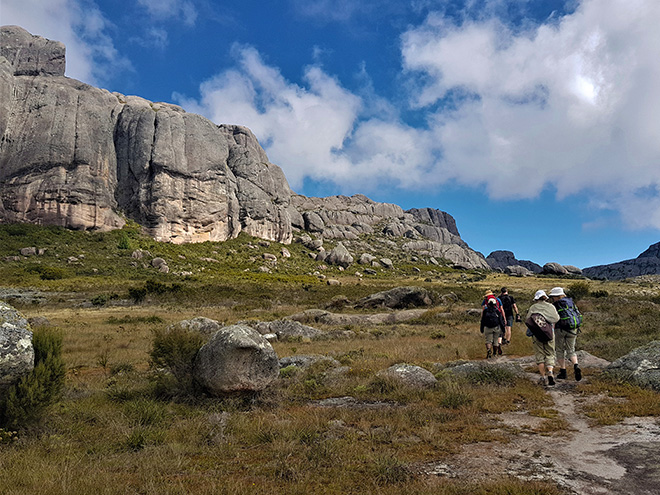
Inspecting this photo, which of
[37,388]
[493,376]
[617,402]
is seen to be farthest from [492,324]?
[37,388]

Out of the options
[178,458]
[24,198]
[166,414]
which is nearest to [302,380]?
[166,414]

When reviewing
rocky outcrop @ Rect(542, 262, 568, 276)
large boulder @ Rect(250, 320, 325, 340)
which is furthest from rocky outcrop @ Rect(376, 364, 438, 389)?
rocky outcrop @ Rect(542, 262, 568, 276)

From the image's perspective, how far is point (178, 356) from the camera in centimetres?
980

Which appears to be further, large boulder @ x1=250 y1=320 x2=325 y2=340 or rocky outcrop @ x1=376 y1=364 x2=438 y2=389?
large boulder @ x1=250 y1=320 x2=325 y2=340

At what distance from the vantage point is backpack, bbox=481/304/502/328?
13.8 meters

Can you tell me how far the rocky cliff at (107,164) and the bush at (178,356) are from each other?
81.3 m

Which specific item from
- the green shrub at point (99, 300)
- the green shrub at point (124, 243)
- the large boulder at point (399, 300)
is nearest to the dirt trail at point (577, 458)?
the large boulder at point (399, 300)

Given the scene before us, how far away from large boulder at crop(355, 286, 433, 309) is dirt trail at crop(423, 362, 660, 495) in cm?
3268

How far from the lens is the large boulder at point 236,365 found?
8.70m

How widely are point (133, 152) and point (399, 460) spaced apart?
102 m

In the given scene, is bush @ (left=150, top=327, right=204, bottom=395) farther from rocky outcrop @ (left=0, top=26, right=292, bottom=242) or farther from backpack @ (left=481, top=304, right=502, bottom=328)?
rocky outcrop @ (left=0, top=26, right=292, bottom=242)

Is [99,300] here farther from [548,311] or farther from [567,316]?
[567,316]

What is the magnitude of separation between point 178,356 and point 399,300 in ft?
A: 106

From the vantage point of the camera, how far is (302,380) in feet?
35.0
